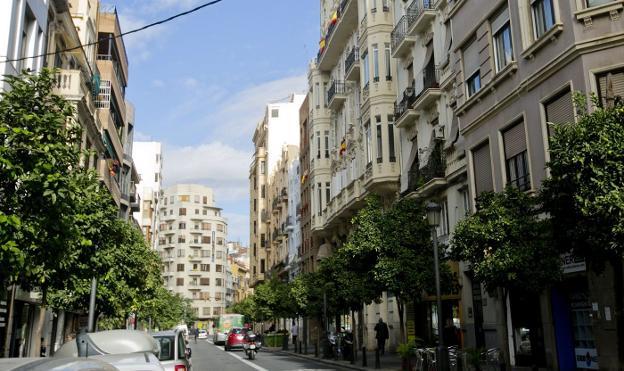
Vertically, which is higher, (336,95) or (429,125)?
(336,95)

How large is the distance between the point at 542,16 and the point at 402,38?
45.3 ft

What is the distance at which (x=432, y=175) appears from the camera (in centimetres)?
2633

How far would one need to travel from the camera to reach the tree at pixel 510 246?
44.4 ft

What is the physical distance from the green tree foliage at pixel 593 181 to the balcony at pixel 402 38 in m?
19.4

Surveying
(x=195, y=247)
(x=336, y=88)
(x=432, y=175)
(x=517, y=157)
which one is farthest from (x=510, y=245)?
(x=195, y=247)

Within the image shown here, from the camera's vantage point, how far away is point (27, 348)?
24.8 m

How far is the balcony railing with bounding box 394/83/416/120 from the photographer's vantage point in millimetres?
29752

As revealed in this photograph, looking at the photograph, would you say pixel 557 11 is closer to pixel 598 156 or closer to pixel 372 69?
pixel 598 156

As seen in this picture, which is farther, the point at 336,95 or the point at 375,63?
the point at 336,95

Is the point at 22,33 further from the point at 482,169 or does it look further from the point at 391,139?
the point at 391,139

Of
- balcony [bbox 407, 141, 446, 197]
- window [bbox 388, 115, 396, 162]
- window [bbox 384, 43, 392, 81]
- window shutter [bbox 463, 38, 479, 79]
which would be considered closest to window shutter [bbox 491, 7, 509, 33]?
window shutter [bbox 463, 38, 479, 79]

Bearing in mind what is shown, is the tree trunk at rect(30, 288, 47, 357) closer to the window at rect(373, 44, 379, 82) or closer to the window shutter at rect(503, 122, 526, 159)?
the window shutter at rect(503, 122, 526, 159)

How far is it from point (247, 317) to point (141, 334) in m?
63.3

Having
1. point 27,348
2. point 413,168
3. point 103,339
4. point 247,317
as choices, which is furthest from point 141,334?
point 247,317
